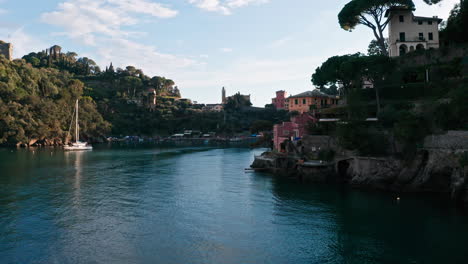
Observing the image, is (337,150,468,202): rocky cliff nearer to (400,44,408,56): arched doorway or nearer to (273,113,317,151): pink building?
(273,113,317,151): pink building

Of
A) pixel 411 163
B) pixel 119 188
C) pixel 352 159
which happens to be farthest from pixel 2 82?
pixel 411 163

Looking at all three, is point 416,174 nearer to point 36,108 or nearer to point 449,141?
point 449,141

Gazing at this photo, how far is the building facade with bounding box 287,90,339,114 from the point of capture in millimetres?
74375

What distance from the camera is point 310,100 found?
75.4 m

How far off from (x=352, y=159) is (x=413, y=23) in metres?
32.9

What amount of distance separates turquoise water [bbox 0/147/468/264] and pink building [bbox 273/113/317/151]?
47.2 feet

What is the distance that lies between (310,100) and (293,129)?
81.0ft

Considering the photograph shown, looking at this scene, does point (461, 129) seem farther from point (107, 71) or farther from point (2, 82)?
point (107, 71)

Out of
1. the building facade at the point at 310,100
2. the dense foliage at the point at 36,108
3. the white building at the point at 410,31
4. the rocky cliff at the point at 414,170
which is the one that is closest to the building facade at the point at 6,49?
the dense foliage at the point at 36,108

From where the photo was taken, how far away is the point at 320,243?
2059 cm

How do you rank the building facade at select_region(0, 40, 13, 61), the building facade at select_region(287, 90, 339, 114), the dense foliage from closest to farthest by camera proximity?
1. the building facade at select_region(287, 90, 339, 114)
2. the dense foliage
3. the building facade at select_region(0, 40, 13, 61)

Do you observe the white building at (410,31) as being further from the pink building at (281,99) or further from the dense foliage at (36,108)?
the pink building at (281,99)

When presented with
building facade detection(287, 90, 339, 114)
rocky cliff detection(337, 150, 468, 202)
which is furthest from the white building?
rocky cliff detection(337, 150, 468, 202)

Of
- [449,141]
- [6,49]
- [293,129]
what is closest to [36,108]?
[6,49]
